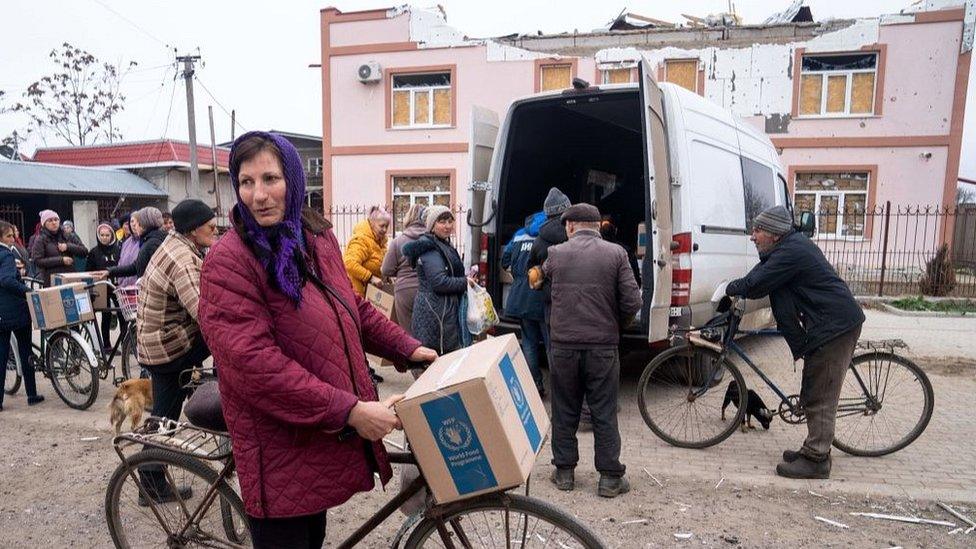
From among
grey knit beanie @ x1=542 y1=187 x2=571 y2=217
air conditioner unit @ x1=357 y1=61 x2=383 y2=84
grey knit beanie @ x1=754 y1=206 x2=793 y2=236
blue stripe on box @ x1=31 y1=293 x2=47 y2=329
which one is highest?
air conditioner unit @ x1=357 y1=61 x2=383 y2=84

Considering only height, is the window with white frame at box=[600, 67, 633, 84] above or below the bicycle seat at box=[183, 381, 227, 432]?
above

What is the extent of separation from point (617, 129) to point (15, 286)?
236 inches

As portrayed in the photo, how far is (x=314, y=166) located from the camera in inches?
990

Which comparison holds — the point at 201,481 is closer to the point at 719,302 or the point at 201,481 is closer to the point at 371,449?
the point at 371,449

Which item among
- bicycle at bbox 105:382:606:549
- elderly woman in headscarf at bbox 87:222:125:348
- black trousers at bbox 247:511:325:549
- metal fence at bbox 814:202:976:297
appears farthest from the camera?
metal fence at bbox 814:202:976:297

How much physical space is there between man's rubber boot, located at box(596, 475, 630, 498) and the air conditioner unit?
14.5 m

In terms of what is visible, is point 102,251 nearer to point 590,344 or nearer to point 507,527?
point 590,344

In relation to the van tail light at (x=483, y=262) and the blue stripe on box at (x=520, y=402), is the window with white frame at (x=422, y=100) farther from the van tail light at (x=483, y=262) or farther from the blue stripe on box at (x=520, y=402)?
the blue stripe on box at (x=520, y=402)

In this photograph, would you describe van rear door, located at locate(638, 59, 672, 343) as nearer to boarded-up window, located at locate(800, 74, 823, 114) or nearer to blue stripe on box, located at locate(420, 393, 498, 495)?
blue stripe on box, located at locate(420, 393, 498, 495)

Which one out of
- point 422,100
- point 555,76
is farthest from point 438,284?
point 422,100

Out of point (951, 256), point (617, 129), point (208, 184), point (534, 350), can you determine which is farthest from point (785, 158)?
point (208, 184)

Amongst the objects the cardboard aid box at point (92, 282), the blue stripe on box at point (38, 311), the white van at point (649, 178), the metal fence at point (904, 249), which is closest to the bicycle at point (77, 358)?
the cardboard aid box at point (92, 282)

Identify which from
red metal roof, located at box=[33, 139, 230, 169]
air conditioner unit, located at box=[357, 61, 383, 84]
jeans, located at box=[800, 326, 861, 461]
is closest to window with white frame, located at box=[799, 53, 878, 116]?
air conditioner unit, located at box=[357, 61, 383, 84]

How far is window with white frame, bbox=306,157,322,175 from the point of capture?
24953 mm
